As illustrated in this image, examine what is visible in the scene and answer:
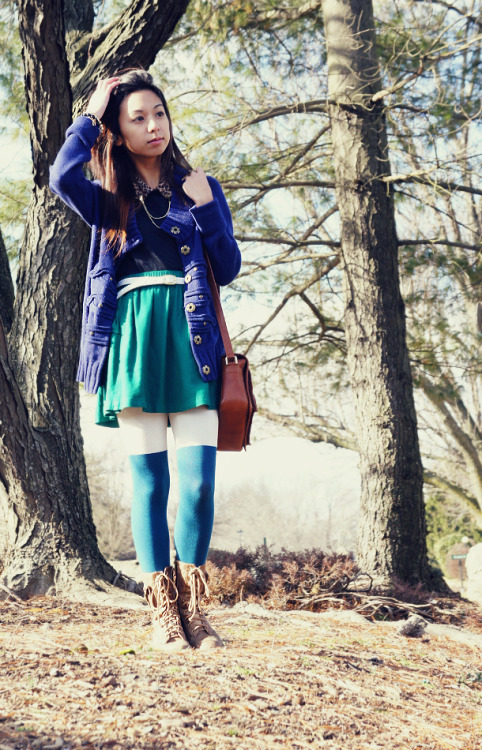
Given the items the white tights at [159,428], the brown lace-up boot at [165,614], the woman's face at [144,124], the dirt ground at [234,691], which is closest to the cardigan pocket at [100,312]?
the white tights at [159,428]

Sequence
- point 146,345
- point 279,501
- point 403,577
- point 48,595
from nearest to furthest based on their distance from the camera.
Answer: point 146,345, point 48,595, point 403,577, point 279,501

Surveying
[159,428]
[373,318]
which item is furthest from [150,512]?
[373,318]

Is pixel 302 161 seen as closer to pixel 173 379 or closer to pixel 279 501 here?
pixel 173 379

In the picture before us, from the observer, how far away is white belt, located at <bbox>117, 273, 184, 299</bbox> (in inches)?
94.6

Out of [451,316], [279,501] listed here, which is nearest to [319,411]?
[451,316]

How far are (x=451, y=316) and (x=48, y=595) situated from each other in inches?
220

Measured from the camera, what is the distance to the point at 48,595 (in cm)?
353

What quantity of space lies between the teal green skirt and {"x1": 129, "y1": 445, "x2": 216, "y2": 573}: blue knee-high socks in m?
0.18

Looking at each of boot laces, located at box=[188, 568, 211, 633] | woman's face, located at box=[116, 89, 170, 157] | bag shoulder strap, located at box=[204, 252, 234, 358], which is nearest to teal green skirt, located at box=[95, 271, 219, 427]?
bag shoulder strap, located at box=[204, 252, 234, 358]

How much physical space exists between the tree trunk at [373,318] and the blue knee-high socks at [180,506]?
310 centimetres

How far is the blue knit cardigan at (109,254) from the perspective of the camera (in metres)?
2.37

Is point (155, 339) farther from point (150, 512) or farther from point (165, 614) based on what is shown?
point (165, 614)

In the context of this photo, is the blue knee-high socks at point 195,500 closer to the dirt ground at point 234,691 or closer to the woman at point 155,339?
the woman at point 155,339

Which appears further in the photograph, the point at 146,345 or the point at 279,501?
the point at 279,501
